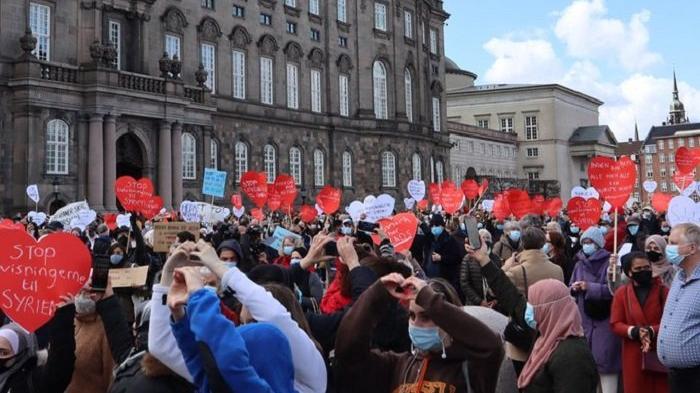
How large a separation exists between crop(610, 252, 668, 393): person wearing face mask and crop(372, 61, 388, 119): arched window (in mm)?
45807

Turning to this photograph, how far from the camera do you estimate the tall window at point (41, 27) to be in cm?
3234

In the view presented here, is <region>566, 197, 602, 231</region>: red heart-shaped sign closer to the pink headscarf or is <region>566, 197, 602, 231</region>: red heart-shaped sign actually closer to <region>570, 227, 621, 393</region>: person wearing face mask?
<region>570, 227, 621, 393</region>: person wearing face mask

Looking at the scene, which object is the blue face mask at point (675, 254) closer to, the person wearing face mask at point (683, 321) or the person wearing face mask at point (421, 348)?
the person wearing face mask at point (683, 321)

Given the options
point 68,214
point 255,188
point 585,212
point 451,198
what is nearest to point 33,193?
point 255,188

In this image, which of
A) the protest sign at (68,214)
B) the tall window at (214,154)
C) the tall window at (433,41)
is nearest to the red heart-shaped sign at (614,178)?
the protest sign at (68,214)

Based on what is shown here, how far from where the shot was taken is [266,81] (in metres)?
45.2

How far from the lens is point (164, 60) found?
117 ft

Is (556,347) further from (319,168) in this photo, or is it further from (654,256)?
(319,168)

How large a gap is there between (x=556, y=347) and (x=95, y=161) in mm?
29409

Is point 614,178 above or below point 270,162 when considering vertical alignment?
below

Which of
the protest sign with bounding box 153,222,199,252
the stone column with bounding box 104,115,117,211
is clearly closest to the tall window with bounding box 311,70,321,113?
the stone column with bounding box 104,115,117,211

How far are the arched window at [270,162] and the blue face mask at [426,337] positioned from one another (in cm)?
3996

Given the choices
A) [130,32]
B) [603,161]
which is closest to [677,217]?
[603,161]

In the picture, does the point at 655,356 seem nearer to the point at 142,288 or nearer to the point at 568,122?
the point at 142,288
